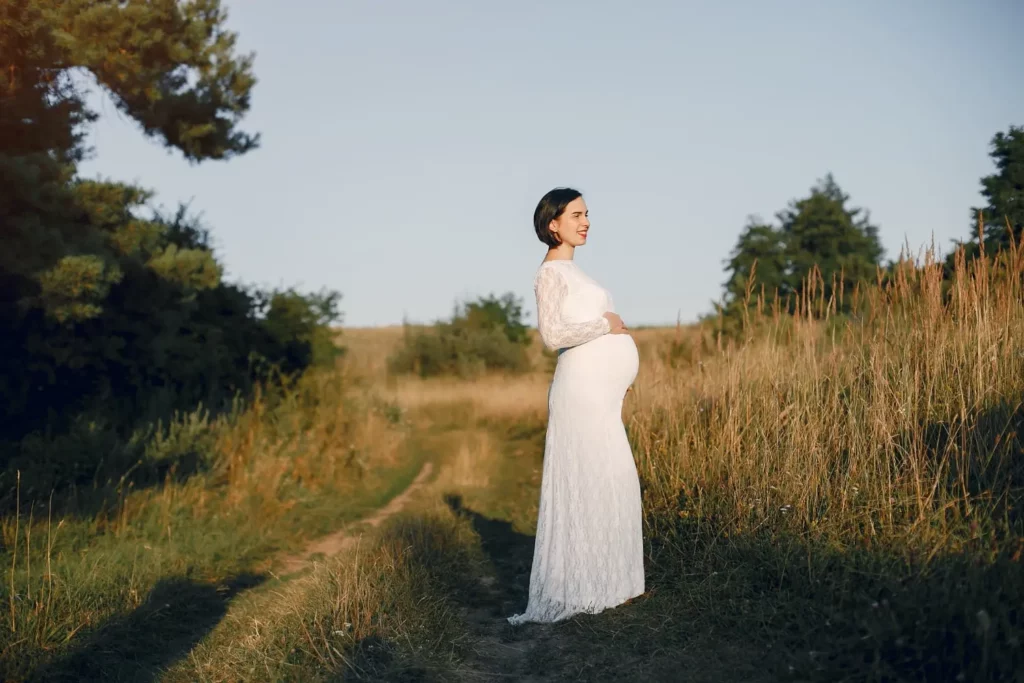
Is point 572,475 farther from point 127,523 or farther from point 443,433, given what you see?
point 443,433

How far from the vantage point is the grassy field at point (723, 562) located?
4.40 m

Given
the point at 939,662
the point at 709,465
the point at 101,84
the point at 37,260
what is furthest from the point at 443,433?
A: the point at 939,662

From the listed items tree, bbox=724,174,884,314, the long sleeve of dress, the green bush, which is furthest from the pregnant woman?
the green bush

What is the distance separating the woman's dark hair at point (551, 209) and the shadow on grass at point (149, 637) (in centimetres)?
364

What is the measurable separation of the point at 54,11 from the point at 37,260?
112 inches

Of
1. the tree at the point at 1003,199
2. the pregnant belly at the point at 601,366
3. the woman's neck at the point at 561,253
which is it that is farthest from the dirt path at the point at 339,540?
the tree at the point at 1003,199

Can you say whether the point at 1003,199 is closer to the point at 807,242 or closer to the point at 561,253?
the point at 561,253

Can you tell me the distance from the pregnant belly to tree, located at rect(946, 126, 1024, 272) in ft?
10.7

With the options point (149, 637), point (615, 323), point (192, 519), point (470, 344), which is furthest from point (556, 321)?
point (470, 344)

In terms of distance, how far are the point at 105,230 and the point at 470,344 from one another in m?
22.7

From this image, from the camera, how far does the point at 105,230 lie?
34.7 feet

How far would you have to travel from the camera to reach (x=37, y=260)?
875cm

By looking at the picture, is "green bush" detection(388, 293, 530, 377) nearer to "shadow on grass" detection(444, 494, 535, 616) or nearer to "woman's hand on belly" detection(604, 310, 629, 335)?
"shadow on grass" detection(444, 494, 535, 616)

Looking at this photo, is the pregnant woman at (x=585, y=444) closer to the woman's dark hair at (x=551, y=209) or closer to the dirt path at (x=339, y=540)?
the woman's dark hair at (x=551, y=209)
